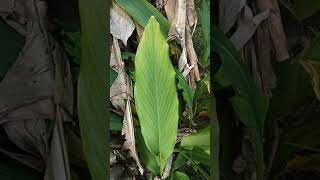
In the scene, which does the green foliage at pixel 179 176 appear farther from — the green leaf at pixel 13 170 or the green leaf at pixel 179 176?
the green leaf at pixel 13 170

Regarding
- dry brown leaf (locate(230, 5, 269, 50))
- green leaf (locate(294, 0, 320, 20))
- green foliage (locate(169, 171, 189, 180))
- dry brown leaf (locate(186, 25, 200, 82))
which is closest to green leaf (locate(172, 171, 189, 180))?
green foliage (locate(169, 171, 189, 180))

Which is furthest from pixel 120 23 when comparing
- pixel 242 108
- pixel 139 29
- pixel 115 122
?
pixel 242 108

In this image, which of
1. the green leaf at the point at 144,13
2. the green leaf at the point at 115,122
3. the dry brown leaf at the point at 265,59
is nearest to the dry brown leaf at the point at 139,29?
the green leaf at the point at 144,13

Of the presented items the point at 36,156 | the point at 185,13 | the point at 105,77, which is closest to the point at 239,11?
the point at 185,13

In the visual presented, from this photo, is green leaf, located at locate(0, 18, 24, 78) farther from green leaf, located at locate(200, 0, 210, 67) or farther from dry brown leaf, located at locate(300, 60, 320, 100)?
dry brown leaf, located at locate(300, 60, 320, 100)

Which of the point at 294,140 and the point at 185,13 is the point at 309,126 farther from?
the point at 185,13

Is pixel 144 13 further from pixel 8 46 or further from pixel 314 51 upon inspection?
pixel 314 51
